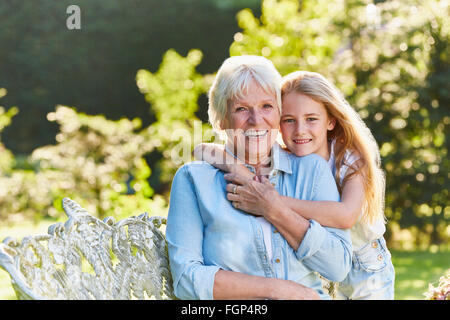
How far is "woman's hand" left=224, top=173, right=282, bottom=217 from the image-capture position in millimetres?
2273

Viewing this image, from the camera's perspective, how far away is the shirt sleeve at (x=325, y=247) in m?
2.26

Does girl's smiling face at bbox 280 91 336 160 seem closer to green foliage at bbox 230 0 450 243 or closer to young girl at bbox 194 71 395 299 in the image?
young girl at bbox 194 71 395 299

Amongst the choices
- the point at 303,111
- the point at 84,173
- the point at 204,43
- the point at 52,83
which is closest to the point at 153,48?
the point at 204,43

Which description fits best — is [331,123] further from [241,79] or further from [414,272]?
[414,272]

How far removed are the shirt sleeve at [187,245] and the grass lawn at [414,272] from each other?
370cm

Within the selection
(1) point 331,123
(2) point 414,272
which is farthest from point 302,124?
(2) point 414,272

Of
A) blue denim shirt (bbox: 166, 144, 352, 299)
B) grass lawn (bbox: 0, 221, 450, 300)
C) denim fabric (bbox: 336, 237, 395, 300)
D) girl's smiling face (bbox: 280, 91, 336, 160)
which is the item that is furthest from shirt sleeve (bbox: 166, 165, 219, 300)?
grass lawn (bbox: 0, 221, 450, 300)

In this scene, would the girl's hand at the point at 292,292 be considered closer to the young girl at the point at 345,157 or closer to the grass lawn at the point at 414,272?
the young girl at the point at 345,157

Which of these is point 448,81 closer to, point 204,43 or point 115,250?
point 115,250

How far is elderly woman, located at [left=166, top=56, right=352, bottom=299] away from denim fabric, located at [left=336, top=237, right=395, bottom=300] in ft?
1.10
